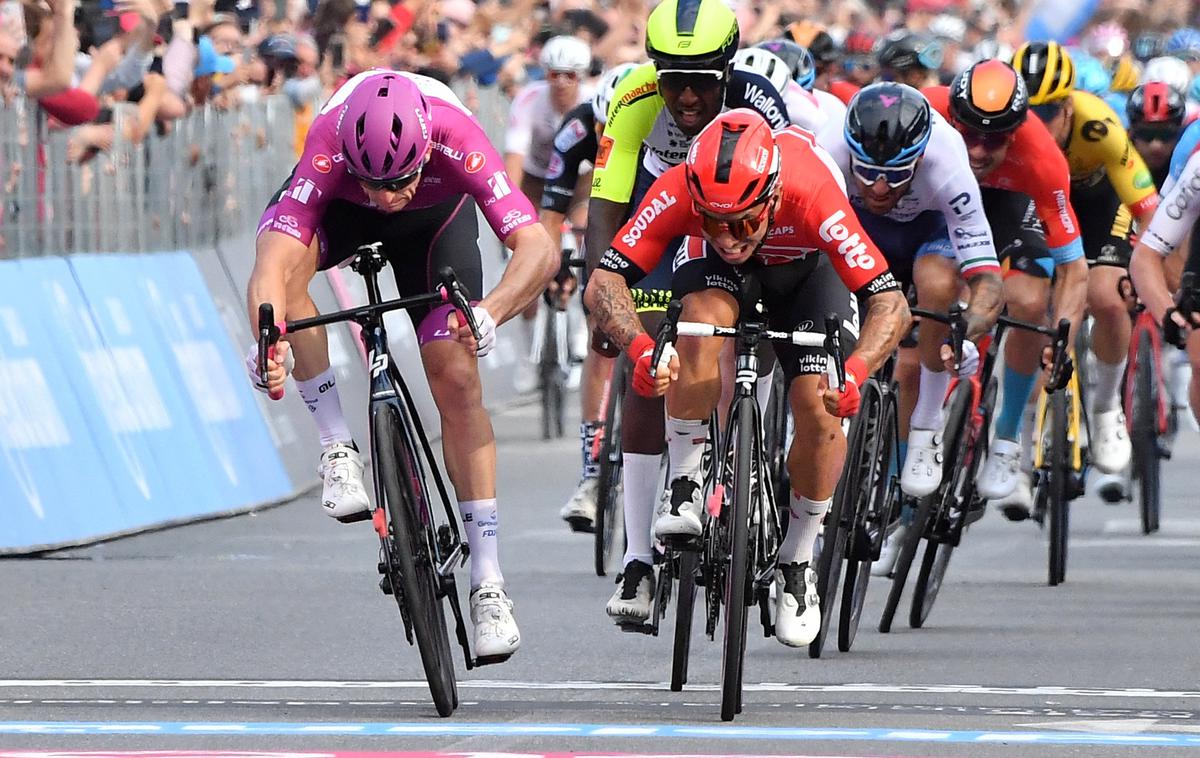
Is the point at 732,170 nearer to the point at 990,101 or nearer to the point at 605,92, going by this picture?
the point at 990,101

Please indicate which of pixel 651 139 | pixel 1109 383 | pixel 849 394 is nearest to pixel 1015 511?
pixel 1109 383

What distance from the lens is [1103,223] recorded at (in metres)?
13.0

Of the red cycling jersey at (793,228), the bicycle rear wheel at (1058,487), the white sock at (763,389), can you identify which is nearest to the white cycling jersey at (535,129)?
the bicycle rear wheel at (1058,487)

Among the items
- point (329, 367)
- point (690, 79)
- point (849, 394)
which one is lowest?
point (329, 367)

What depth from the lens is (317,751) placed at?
6.76m

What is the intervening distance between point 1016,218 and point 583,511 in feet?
7.49

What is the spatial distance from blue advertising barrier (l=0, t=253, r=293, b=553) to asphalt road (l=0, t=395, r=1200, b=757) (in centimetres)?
23

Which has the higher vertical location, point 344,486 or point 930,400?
point 344,486

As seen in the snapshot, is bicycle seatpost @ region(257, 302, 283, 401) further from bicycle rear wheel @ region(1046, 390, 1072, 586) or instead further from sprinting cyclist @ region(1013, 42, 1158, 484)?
sprinting cyclist @ region(1013, 42, 1158, 484)

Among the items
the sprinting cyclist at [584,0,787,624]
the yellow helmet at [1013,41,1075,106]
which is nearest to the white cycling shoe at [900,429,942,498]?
the sprinting cyclist at [584,0,787,624]

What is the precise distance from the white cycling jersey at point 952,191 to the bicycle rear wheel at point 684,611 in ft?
7.47

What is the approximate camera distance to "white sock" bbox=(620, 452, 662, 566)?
8500mm

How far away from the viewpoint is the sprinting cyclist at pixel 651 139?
8.51 metres

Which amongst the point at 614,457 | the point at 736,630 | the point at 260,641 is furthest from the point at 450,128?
the point at 614,457
